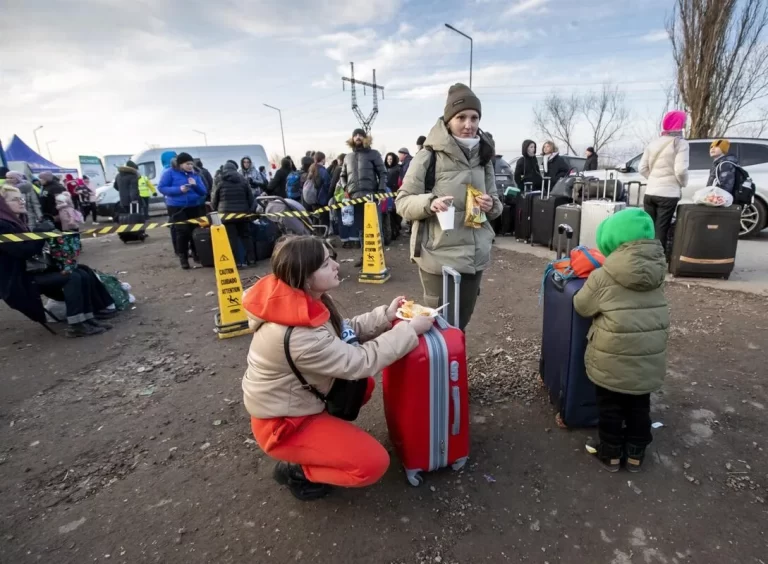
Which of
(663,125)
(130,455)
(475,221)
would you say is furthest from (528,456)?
(663,125)

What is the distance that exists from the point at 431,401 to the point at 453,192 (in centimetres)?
126

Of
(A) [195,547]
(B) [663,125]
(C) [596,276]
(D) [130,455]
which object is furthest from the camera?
(B) [663,125]

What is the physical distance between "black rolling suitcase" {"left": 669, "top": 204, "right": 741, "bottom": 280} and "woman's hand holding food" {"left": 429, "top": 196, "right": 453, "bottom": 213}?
173 inches

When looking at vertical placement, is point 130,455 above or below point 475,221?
below

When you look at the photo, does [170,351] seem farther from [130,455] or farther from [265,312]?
[265,312]

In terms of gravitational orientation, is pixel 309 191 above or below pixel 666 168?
below

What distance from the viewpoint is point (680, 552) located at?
1.82 meters

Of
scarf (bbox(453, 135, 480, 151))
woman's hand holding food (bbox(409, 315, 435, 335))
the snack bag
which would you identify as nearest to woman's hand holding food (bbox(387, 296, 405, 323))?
woman's hand holding food (bbox(409, 315, 435, 335))

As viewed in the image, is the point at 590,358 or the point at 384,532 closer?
the point at 384,532

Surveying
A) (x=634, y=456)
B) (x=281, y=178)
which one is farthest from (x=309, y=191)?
(x=634, y=456)

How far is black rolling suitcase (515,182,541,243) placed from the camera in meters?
8.19

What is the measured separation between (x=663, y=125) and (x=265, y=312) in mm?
5681

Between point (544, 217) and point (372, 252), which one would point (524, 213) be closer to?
point (544, 217)

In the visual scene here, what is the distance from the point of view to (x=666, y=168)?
17.5 feet
